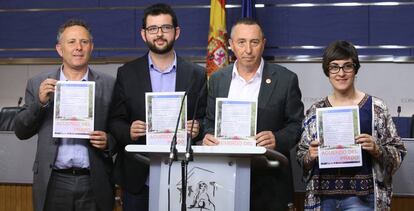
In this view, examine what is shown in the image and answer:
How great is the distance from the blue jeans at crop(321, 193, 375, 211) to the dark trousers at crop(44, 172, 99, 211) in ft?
4.08

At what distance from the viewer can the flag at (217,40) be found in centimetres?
624

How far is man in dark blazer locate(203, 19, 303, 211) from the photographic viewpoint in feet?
11.1

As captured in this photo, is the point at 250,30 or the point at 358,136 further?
the point at 250,30

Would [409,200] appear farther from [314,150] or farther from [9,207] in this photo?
[9,207]

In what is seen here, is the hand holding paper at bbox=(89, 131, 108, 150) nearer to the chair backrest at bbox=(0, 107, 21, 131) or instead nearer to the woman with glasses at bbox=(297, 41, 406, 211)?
the woman with glasses at bbox=(297, 41, 406, 211)

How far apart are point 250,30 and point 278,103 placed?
1.34 feet

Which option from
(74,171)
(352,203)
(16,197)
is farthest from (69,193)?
(16,197)

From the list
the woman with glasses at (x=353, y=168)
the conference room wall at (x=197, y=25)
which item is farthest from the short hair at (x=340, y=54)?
the conference room wall at (x=197, y=25)

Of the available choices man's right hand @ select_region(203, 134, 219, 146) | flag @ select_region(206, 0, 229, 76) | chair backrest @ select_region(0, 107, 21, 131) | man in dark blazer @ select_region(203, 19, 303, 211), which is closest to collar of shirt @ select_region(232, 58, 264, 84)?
man in dark blazer @ select_region(203, 19, 303, 211)

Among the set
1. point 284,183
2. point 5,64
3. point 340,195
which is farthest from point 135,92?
point 5,64

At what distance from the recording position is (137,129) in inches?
131

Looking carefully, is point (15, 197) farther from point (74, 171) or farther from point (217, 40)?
point (217, 40)

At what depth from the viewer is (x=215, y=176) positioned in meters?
2.86

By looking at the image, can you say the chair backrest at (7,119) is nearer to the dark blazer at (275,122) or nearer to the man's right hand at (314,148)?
the dark blazer at (275,122)
